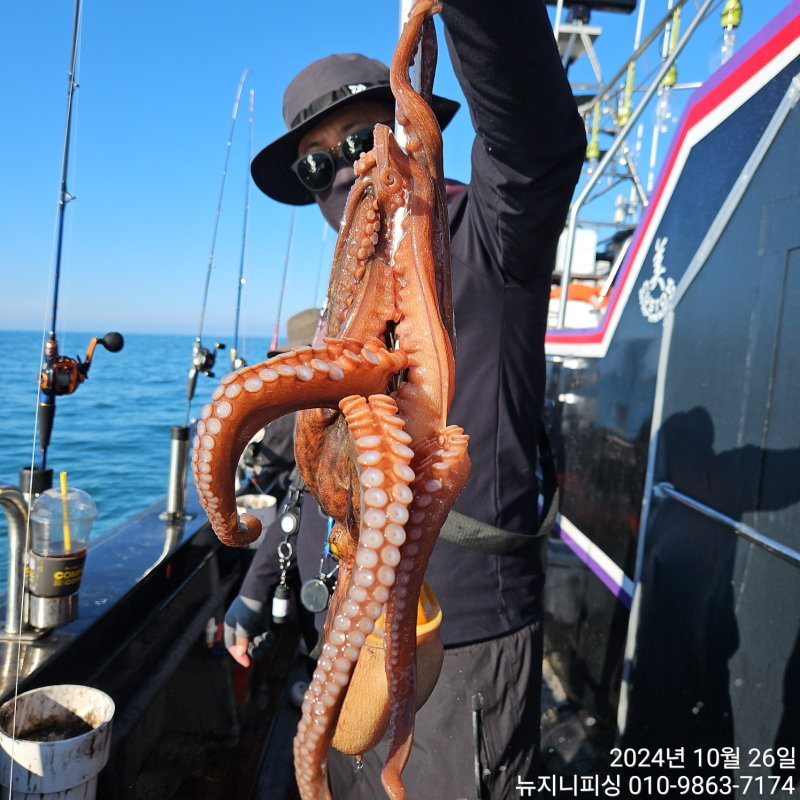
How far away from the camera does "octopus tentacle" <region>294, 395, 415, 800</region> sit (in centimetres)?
76

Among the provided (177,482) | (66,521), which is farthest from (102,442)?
(66,521)

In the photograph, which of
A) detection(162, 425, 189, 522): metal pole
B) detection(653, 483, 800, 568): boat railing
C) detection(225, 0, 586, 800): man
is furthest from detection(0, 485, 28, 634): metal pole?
detection(653, 483, 800, 568): boat railing

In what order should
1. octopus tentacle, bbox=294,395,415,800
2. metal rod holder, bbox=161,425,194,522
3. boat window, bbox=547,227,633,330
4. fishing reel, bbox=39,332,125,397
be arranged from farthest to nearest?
boat window, bbox=547,227,633,330
metal rod holder, bbox=161,425,194,522
fishing reel, bbox=39,332,125,397
octopus tentacle, bbox=294,395,415,800

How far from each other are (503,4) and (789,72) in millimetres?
2324

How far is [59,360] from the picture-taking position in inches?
127

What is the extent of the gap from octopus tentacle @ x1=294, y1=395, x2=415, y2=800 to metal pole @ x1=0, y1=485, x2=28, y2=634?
2302 mm

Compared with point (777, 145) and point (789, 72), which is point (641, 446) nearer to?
point (777, 145)

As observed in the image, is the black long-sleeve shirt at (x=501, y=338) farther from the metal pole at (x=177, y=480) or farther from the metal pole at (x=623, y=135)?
the metal pole at (x=623, y=135)

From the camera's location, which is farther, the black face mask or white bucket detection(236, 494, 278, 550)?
white bucket detection(236, 494, 278, 550)

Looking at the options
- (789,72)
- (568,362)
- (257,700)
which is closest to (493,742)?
(789,72)

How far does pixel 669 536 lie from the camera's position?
11.5 ft

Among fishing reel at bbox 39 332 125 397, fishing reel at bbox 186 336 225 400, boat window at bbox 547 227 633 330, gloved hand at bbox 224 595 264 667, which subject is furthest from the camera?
boat window at bbox 547 227 633 330

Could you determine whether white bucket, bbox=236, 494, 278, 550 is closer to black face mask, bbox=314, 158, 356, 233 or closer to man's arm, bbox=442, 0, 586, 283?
black face mask, bbox=314, 158, 356, 233

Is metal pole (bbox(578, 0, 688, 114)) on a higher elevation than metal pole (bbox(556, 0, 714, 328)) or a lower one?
higher
